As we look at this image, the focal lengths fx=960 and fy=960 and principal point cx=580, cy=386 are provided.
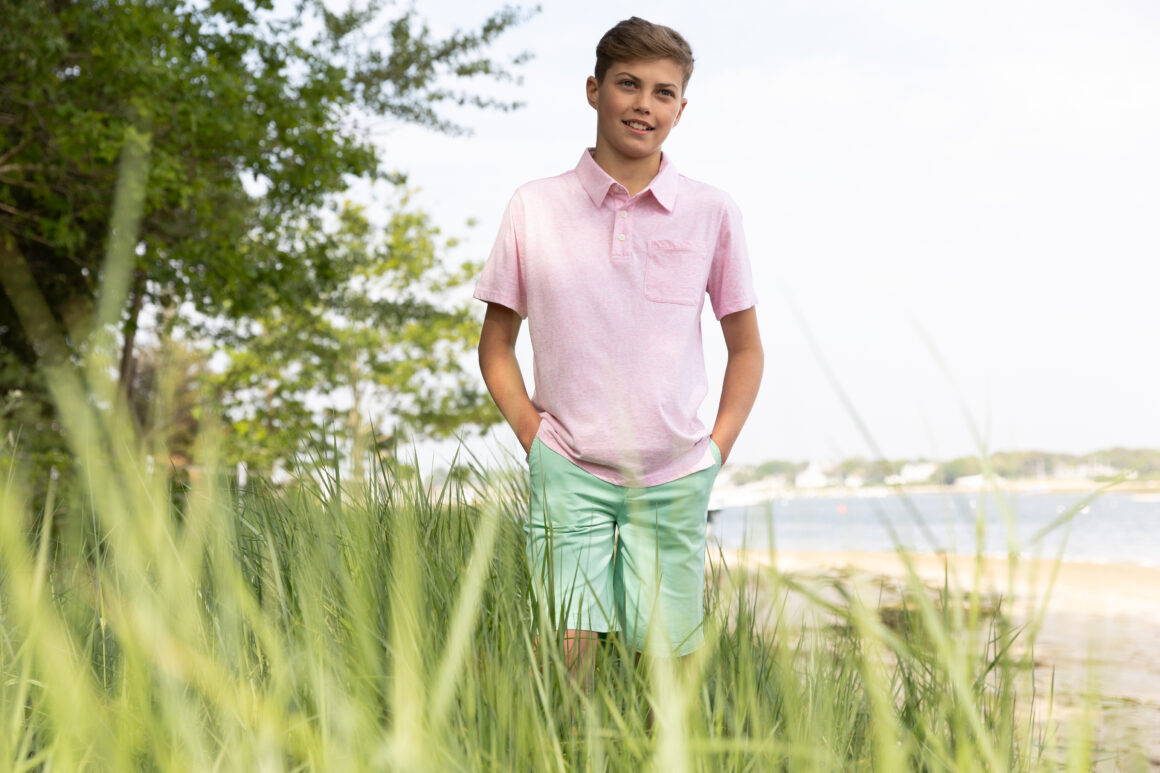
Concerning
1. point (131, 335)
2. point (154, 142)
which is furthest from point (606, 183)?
point (131, 335)

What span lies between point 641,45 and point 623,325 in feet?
2.07

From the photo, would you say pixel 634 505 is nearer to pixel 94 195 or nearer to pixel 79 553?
pixel 79 553

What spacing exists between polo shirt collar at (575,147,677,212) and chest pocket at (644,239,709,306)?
10 cm

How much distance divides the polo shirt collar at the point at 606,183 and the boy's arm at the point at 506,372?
336 millimetres

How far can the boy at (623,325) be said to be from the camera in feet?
6.66

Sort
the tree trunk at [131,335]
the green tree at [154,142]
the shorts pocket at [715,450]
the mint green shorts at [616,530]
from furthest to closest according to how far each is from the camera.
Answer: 1. the tree trunk at [131,335]
2. the green tree at [154,142]
3. the shorts pocket at [715,450]
4. the mint green shorts at [616,530]

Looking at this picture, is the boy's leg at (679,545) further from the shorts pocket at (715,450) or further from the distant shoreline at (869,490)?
the distant shoreline at (869,490)

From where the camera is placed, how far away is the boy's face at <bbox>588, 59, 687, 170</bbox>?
2.15 metres

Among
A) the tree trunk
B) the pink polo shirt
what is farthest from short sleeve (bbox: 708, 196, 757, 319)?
the tree trunk

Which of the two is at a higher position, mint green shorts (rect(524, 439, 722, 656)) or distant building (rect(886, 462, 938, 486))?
distant building (rect(886, 462, 938, 486))

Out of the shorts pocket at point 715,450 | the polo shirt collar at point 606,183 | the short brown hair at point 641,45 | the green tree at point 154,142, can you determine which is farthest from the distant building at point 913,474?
the green tree at point 154,142

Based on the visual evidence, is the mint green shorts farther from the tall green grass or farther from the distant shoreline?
the distant shoreline

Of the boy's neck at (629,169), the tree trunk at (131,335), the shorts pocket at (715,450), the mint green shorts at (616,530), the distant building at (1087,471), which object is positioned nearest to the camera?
the distant building at (1087,471)

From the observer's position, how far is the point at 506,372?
216cm
